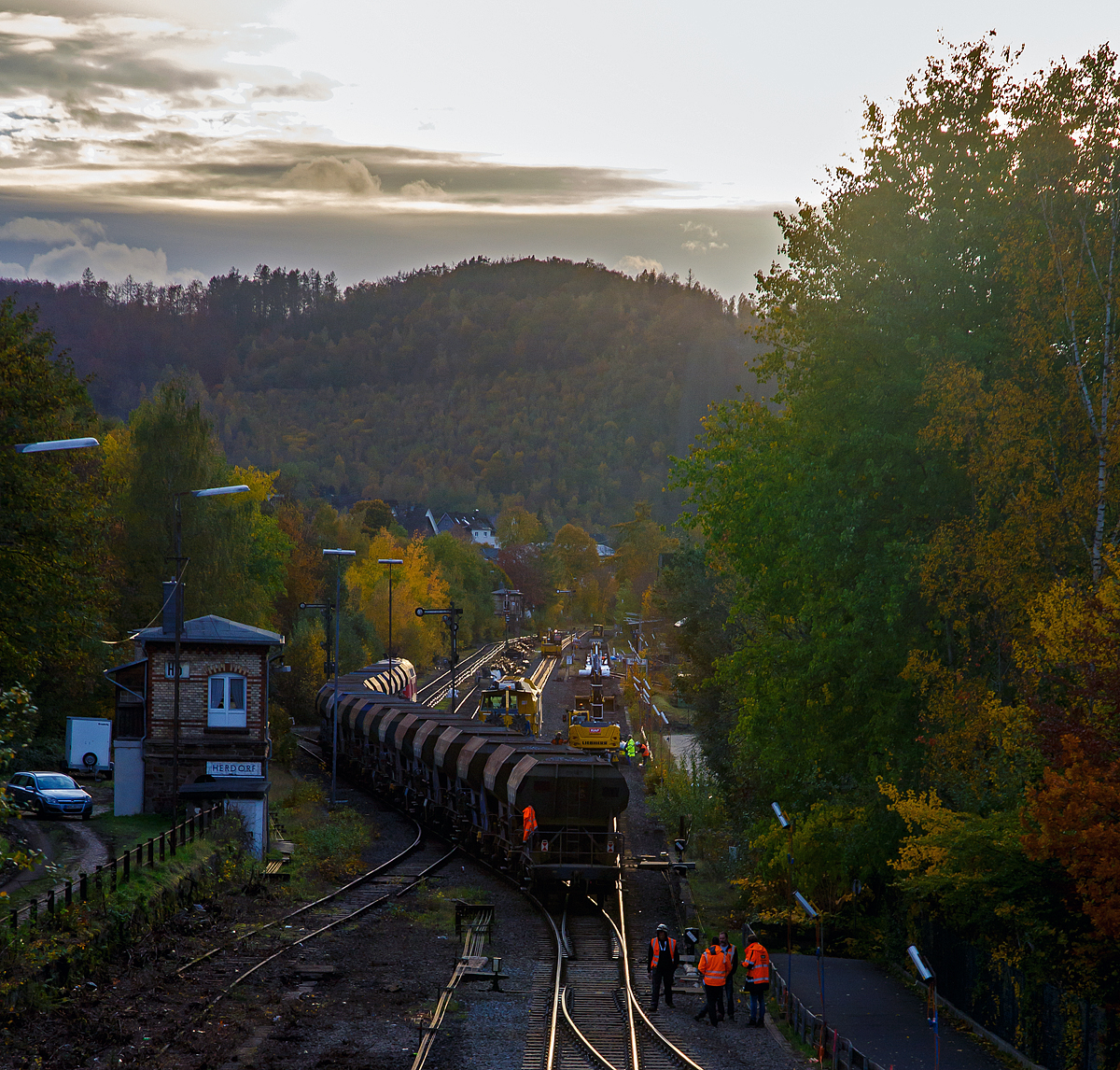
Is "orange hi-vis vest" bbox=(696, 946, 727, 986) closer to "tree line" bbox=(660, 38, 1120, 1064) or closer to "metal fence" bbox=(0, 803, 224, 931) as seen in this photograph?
"tree line" bbox=(660, 38, 1120, 1064)

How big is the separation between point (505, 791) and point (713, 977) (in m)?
10.4

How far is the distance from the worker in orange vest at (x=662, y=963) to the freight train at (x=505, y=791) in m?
6.19

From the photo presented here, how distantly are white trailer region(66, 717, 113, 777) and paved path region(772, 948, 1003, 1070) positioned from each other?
91.7 ft

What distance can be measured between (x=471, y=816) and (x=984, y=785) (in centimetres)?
1693

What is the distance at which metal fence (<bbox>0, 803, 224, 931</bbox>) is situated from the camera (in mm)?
18328

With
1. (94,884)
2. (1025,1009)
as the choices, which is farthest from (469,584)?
(1025,1009)

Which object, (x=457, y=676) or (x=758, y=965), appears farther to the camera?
(x=457, y=676)

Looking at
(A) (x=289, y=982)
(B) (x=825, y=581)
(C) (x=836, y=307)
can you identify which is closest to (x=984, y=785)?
(B) (x=825, y=581)

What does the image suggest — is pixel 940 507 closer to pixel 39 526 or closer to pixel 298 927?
pixel 298 927

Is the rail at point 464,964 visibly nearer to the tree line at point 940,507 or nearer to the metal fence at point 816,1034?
the metal fence at point 816,1034

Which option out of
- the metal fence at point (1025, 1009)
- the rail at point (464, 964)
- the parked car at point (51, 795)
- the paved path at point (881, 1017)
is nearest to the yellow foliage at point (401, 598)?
the parked car at point (51, 795)

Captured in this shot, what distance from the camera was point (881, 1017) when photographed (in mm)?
20219

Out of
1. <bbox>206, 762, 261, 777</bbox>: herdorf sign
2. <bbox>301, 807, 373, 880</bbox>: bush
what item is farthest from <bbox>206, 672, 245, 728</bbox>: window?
<bbox>301, 807, 373, 880</bbox>: bush

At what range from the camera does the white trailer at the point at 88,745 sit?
42.4m
